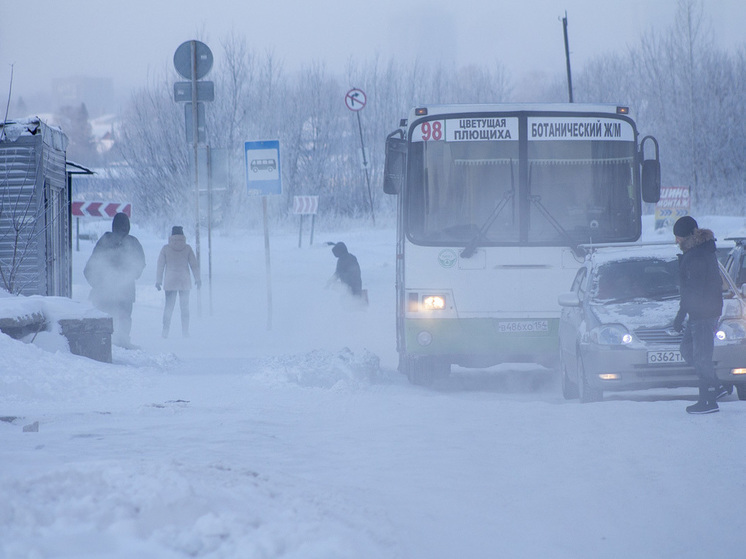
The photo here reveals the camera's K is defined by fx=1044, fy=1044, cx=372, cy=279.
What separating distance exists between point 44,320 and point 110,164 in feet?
167

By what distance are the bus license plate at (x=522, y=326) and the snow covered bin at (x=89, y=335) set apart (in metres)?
4.03

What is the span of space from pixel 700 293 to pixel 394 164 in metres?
3.64

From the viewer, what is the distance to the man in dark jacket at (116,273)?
44.8 ft

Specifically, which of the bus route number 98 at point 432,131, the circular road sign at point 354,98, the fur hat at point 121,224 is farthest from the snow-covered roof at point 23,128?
the circular road sign at point 354,98

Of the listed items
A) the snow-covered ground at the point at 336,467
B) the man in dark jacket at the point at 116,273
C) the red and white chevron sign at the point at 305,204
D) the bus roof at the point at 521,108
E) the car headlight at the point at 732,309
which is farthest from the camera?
the red and white chevron sign at the point at 305,204

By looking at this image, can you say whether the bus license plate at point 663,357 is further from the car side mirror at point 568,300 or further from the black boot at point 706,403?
the black boot at point 706,403

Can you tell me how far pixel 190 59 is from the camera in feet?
52.1

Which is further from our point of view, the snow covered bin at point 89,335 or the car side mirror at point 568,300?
the snow covered bin at point 89,335

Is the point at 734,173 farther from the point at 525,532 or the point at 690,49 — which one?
the point at 525,532

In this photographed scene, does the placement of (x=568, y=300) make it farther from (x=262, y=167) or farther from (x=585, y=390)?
(x=262, y=167)

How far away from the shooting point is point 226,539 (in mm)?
4027

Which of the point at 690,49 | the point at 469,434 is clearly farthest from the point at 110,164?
the point at 469,434

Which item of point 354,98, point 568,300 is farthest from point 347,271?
point 354,98

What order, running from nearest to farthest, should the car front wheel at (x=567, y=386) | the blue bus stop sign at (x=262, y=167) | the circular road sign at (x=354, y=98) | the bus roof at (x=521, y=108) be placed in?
the car front wheel at (x=567, y=386), the bus roof at (x=521, y=108), the blue bus stop sign at (x=262, y=167), the circular road sign at (x=354, y=98)
